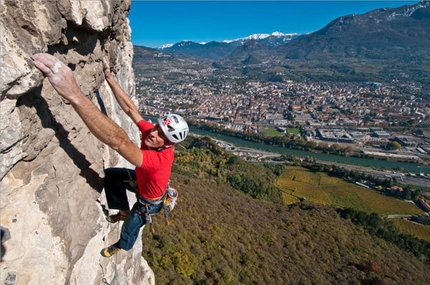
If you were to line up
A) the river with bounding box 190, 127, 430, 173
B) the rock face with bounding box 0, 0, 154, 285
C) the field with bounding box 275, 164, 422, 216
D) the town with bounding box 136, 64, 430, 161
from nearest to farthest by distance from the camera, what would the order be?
1. the rock face with bounding box 0, 0, 154, 285
2. the field with bounding box 275, 164, 422, 216
3. the river with bounding box 190, 127, 430, 173
4. the town with bounding box 136, 64, 430, 161

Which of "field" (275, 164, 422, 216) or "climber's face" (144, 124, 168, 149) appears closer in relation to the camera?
"climber's face" (144, 124, 168, 149)

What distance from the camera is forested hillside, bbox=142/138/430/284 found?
39.6ft

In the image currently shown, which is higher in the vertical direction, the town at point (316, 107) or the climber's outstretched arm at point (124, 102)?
the climber's outstretched arm at point (124, 102)

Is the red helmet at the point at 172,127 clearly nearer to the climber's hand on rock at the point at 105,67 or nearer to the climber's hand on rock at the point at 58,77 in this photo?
the climber's hand on rock at the point at 58,77

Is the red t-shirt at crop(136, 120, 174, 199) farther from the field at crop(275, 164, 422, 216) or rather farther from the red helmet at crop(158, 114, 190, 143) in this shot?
the field at crop(275, 164, 422, 216)

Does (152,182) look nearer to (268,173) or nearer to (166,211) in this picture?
(166,211)

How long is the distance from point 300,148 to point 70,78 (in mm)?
52486

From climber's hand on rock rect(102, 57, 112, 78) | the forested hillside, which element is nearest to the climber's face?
climber's hand on rock rect(102, 57, 112, 78)

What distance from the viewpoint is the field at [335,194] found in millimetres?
33594

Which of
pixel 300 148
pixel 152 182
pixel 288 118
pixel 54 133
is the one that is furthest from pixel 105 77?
pixel 288 118

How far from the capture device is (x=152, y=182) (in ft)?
9.41

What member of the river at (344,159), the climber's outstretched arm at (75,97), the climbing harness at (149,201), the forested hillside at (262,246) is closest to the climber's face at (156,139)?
the climber's outstretched arm at (75,97)

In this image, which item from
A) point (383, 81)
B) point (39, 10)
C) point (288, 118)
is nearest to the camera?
point (39, 10)

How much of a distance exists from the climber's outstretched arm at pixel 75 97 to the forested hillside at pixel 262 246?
344 inches
